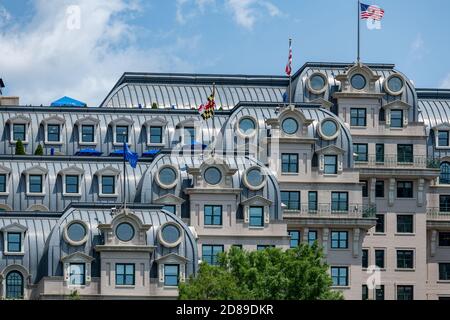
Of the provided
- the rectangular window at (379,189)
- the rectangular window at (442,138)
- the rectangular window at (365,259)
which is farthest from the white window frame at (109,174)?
the rectangular window at (442,138)

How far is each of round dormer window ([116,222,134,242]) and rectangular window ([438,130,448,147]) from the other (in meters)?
42.9

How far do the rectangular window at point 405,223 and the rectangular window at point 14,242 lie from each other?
39.3 m

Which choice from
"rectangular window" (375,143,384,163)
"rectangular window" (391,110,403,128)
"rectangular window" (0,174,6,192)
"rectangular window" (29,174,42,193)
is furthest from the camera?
"rectangular window" (375,143,384,163)

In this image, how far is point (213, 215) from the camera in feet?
432

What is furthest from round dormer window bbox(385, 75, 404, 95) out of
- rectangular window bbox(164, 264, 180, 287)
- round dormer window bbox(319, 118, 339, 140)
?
rectangular window bbox(164, 264, 180, 287)

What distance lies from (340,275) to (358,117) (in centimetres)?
1812

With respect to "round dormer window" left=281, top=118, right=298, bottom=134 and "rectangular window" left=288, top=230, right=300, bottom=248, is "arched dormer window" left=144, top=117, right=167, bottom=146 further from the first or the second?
"rectangular window" left=288, top=230, right=300, bottom=248

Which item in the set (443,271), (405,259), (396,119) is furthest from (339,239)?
(443,271)

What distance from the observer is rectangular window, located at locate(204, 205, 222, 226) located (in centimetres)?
13150

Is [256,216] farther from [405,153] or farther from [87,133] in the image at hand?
[405,153]

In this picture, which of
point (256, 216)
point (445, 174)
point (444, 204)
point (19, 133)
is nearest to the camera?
point (256, 216)

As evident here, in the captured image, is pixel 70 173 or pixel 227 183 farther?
pixel 70 173
